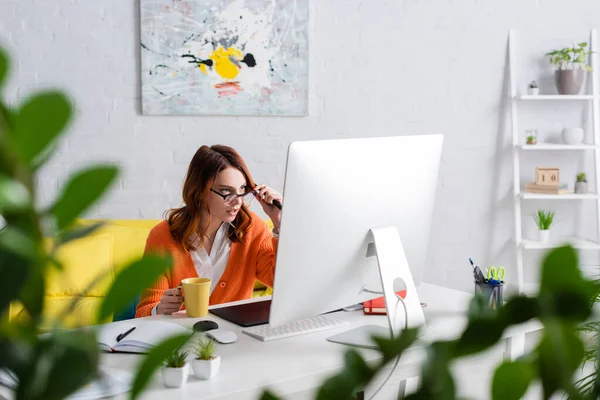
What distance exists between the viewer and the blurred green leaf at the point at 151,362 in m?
0.20

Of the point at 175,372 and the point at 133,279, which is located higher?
the point at 133,279

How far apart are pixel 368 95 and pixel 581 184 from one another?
130 cm

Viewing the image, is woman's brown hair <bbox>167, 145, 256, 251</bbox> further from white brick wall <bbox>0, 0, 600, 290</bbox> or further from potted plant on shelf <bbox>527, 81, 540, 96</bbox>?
potted plant on shelf <bbox>527, 81, 540, 96</bbox>

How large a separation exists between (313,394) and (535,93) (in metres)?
4.16

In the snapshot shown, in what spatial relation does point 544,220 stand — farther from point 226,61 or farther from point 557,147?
point 226,61

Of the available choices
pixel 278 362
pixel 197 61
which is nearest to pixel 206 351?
pixel 278 362

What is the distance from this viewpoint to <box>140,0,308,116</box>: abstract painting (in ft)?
13.1

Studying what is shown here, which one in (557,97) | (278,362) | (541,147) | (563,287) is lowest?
(278,362)

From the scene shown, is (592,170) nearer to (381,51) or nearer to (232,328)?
(381,51)

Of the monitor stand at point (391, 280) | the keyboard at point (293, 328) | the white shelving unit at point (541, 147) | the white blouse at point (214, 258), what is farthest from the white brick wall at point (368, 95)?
the monitor stand at point (391, 280)

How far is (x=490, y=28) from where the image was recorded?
4227mm

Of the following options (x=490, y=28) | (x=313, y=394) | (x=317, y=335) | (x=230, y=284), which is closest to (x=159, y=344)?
(x=313, y=394)

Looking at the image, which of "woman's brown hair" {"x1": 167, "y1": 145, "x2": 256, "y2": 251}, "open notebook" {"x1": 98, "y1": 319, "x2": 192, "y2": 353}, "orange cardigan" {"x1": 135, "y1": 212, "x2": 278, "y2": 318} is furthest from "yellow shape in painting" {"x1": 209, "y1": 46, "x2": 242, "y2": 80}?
"open notebook" {"x1": 98, "y1": 319, "x2": 192, "y2": 353}

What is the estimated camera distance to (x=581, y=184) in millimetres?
4172
